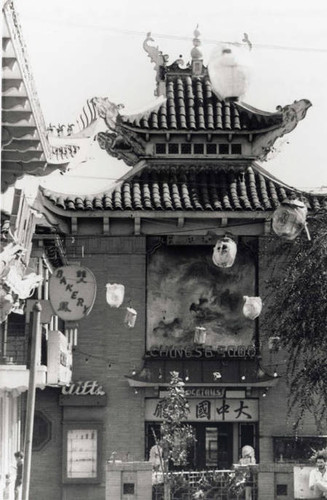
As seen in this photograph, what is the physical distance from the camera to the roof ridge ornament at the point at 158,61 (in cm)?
3073

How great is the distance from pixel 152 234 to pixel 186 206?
1.45m

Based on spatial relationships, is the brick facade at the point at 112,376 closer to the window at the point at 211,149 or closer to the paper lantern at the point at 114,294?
the paper lantern at the point at 114,294

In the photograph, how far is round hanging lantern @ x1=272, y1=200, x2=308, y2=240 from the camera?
18906 millimetres

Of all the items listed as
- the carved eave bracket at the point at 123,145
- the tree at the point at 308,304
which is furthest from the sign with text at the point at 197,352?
the tree at the point at 308,304

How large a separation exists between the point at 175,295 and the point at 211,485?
9.22 m

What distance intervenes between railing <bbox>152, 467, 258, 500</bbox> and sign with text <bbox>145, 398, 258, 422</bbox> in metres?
7.74

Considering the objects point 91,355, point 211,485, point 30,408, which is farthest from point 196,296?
point 30,408

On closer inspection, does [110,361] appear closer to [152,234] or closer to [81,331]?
[81,331]

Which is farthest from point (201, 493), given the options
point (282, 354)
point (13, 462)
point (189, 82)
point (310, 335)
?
point (189, 82)

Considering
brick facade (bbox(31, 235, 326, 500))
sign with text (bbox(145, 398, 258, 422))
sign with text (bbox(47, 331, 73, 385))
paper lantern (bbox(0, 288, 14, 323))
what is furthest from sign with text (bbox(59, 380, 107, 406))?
paper lantern (bbox(0, 288, 14, 323))

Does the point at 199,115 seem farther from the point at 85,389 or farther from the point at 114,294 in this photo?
the point at 85,389

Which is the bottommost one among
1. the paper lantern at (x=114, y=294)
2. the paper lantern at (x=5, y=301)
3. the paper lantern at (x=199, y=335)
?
the paper lantern at (x=5, y=301)

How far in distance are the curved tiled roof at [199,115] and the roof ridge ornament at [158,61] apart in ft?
0.65

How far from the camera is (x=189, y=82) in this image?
31016mm
